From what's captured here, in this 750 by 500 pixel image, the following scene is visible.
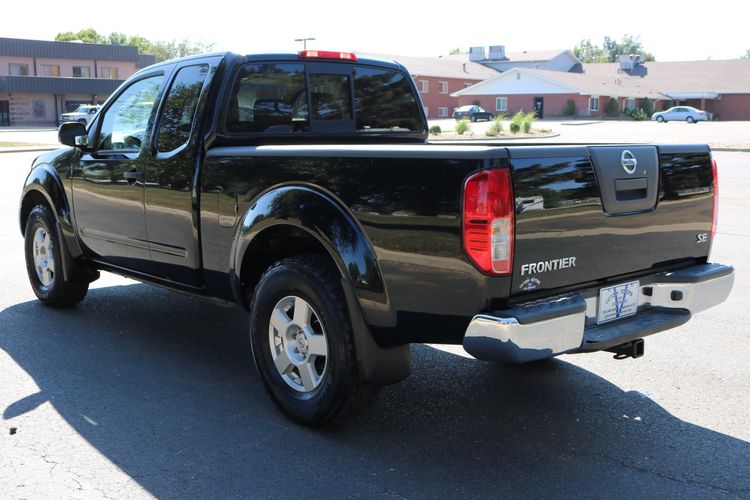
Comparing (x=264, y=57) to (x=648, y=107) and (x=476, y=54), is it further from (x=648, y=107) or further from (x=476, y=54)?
(x=476, y=54)

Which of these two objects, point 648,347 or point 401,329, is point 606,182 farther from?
point 648,347

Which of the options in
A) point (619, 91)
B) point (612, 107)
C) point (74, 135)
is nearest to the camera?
point (74, 135)

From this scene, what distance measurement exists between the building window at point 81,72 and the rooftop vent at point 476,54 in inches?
1982

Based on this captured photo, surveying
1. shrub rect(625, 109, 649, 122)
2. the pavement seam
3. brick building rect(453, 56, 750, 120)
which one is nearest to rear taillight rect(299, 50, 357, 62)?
the pavement seam

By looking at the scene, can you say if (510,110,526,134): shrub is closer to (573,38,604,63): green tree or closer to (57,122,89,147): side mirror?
(57,122,89,147): side mirror

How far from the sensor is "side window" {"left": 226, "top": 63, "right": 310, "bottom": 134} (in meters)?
5.07

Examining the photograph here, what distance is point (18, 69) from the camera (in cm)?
6762

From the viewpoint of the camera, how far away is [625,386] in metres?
4.92

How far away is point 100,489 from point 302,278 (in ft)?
4.46

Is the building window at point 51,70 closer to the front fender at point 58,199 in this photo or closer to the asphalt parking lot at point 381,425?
the front fender at point 58,199

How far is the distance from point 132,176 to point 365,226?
223 cm

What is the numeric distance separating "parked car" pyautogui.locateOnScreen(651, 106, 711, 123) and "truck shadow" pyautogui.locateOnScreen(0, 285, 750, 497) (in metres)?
64.6

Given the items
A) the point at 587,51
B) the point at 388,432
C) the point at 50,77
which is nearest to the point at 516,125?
the point at 50,77

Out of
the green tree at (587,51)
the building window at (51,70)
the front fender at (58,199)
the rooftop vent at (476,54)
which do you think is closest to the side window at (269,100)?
the front fender at (58,199)
